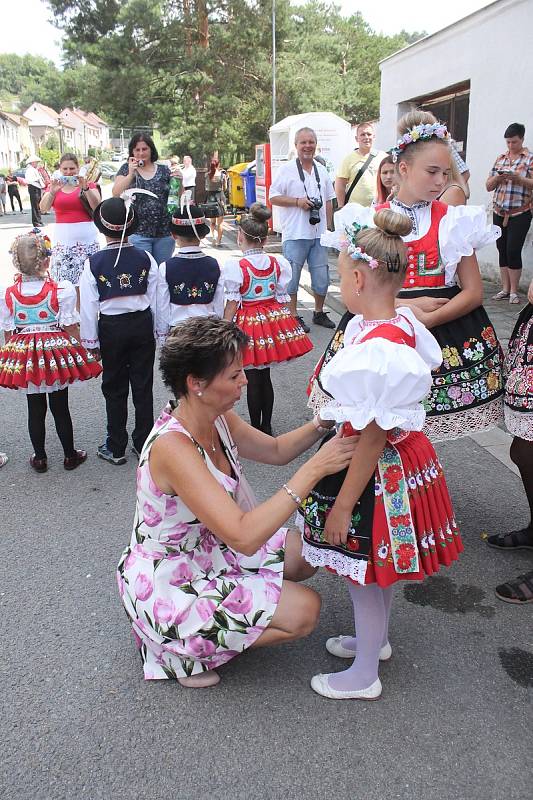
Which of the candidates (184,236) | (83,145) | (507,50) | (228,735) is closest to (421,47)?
(507,50)

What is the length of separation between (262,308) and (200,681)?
2.74 m

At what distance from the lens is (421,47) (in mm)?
11008

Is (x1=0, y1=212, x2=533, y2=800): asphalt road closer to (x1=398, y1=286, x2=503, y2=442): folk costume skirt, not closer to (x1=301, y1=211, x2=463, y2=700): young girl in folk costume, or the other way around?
(x1=301, y1=211, x2=463, y2=700): young girl in folk costume

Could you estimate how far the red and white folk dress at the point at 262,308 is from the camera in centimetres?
457

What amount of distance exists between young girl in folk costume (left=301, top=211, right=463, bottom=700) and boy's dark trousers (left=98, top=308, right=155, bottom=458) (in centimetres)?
231

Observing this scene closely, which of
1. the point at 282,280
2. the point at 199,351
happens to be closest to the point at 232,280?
the point at 282,280

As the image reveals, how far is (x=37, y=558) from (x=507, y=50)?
332 inches

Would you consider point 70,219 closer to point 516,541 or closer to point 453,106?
point 516,541

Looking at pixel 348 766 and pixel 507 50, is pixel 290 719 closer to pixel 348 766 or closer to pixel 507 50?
pixel 348 766

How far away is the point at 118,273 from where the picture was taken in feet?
13.8

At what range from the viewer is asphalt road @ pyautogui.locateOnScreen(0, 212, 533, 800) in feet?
6.94

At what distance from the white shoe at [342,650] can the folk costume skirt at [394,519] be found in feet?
1.60

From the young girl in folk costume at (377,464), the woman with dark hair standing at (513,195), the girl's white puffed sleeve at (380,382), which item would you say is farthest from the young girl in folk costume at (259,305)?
the woman with dark hair standing at (513,195)

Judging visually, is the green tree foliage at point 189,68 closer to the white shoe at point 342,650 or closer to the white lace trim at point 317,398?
the white lace trim at point 317,398
